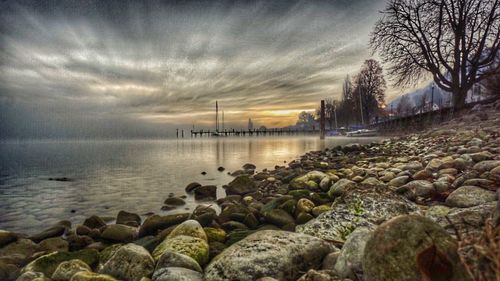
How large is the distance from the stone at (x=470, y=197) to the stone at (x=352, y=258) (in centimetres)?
227

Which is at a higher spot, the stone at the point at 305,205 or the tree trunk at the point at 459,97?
the tree trunk at the point at 459,97

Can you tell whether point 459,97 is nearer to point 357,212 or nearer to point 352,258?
point 357,212

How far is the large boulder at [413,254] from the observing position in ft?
5.78

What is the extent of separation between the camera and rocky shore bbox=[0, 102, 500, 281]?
1810 mm

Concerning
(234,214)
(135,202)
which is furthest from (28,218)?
(234,214)

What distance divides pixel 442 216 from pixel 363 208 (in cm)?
94

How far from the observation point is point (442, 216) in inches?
133

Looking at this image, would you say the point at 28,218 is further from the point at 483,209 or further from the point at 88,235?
the point at 483,209

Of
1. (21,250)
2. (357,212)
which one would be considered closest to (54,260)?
(21,250)

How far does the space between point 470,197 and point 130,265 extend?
15.1 ft

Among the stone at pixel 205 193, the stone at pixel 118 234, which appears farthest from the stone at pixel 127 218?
the stone at pixel 205 193

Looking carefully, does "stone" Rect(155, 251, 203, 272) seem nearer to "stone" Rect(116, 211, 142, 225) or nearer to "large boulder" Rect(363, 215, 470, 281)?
"large boulder" Rect(363, 215, 470, 281)

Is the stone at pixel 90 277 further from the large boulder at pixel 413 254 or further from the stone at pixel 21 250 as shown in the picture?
the stone at pixel 21 250

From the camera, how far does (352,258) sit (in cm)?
234
